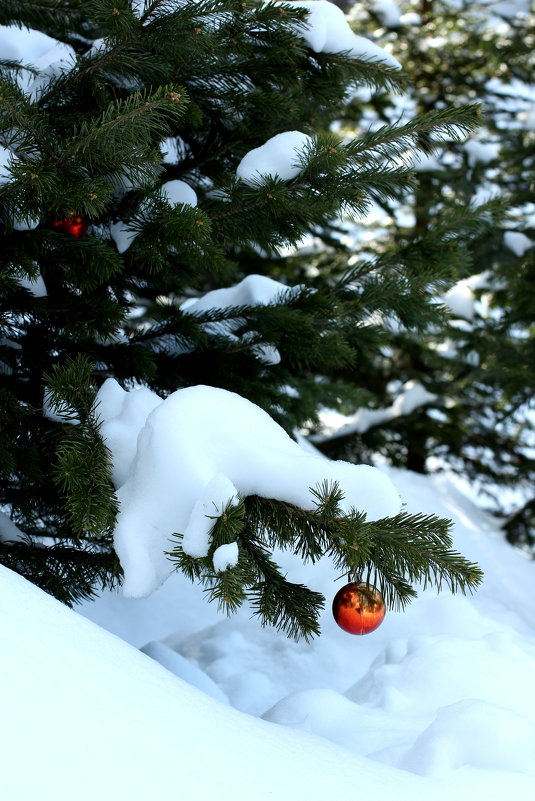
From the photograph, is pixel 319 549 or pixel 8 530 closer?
pixel 319 549

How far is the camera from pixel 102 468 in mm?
1576

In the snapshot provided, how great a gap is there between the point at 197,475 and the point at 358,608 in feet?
2.04

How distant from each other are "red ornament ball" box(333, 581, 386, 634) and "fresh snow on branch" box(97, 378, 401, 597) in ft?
1.10

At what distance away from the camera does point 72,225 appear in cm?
199

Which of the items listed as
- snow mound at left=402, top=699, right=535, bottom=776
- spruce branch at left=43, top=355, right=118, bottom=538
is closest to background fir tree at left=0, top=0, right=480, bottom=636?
spruce branch at left=43, top=355, right=118, bottom=538

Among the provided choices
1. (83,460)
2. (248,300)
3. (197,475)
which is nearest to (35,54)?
(248,300)

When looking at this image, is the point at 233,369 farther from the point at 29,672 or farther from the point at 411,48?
the point at 411,48

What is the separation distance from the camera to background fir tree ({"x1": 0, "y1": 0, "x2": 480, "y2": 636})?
158 centimetres

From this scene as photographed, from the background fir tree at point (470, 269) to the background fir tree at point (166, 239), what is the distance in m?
3.25

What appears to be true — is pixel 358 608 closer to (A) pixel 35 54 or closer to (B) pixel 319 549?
(B) pixel 319 549

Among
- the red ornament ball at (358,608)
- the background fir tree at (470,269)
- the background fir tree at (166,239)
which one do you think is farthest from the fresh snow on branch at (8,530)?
the background fir tree at (470,269)

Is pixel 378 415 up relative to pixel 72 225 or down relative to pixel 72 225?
up

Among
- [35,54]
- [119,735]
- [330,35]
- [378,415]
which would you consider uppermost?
[378,415]

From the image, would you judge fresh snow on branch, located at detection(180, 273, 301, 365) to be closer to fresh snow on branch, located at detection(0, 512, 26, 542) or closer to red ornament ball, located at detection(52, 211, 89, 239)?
red ornament ball, located at detection(52, 211, 89, 239)
